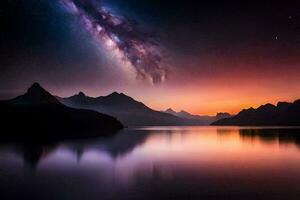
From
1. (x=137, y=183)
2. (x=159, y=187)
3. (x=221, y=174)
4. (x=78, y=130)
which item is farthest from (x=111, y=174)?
(x=78, y=130)

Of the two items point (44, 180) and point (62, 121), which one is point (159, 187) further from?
point (62, 121)

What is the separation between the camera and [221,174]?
1357 inches

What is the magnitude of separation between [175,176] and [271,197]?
12.6 m

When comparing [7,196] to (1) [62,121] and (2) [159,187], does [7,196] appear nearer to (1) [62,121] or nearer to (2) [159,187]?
(2) [159,187]

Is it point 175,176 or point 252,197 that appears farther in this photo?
point 175,176

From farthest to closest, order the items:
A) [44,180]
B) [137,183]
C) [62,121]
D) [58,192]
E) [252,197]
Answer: [62,121] → [44,180] → [137,183] → [58,192] → [252,197]

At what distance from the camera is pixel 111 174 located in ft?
114

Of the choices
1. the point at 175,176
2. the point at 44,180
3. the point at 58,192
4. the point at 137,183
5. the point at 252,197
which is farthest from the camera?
the point at 175,176

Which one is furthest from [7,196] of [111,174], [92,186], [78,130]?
[78,130]

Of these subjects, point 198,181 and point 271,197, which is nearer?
point 271,197

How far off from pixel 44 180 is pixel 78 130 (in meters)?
161

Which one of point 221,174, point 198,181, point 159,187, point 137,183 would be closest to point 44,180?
point 137,183

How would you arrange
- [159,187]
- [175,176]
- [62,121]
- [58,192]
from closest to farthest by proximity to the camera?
[58,192]
[159,187]
[175,176]
[62,121]

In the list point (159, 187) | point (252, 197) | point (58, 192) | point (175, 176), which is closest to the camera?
point (252, 197)
